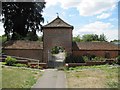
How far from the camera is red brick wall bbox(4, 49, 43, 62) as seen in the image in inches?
1505

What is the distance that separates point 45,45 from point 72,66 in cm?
687

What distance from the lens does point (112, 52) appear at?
4119 cm

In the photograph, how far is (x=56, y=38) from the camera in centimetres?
3797

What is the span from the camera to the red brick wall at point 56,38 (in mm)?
37875

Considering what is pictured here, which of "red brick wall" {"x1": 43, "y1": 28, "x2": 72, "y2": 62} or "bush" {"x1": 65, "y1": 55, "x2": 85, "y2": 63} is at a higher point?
"red brick wall" {"x1": 43, "y1": 28, "x2": 72, "y2": 62}

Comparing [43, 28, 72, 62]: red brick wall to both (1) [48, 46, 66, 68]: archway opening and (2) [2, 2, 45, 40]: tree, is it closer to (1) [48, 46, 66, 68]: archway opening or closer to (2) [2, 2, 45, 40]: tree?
(1) [48, 46, 66, 68]: archway opening

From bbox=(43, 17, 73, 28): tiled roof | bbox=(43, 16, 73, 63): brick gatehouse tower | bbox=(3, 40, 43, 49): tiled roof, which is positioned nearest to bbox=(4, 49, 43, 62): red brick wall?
bbox=(3, 40, 43, 49): tiled roof

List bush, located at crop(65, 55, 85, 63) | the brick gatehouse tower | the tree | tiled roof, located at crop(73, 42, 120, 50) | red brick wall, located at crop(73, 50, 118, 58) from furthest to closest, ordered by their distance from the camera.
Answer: the tree, tiled roof, located at crop(73, 42, 120, 50), red brick wall, located at crop(73, 50, 118, 58), the brick gatehouse tower, bush, located at crop(65, 55, 85, 63)

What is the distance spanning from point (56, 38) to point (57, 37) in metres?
0.22

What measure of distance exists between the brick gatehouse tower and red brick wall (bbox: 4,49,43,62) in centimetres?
80

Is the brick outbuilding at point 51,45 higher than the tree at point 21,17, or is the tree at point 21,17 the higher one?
the tree at point 21,17

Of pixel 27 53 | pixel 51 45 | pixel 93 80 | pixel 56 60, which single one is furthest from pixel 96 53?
pixel 93 80

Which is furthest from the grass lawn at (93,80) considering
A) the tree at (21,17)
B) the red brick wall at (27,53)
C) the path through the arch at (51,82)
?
the tree at (21,17)

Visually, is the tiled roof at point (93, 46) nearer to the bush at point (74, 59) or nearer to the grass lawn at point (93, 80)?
the bush at point (74, 59)
